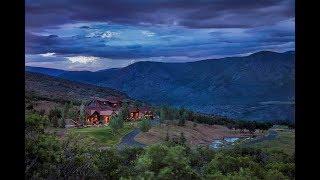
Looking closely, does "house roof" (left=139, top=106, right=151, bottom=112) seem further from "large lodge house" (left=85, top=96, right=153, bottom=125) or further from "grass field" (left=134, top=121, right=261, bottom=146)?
"grass field" (left=134, top=121, right=261, bottom=146)

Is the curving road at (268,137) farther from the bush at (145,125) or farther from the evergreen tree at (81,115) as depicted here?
the evergreen tree at (81,115)

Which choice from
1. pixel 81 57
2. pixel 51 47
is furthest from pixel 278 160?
pixel 51 47

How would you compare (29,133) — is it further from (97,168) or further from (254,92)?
(254,92)

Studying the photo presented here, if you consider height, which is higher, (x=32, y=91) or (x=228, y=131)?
(x=32, y=91)

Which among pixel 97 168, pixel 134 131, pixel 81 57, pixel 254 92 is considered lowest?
pixel 97 168

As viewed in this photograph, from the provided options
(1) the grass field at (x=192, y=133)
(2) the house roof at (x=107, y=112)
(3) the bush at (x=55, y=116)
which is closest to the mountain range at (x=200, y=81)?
(1) the grass field at (x=192, y=133)

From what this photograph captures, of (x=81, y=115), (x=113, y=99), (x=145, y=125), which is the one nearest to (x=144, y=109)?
(x=145, y=125)

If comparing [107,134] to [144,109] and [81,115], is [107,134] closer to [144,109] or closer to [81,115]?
[81,115]
